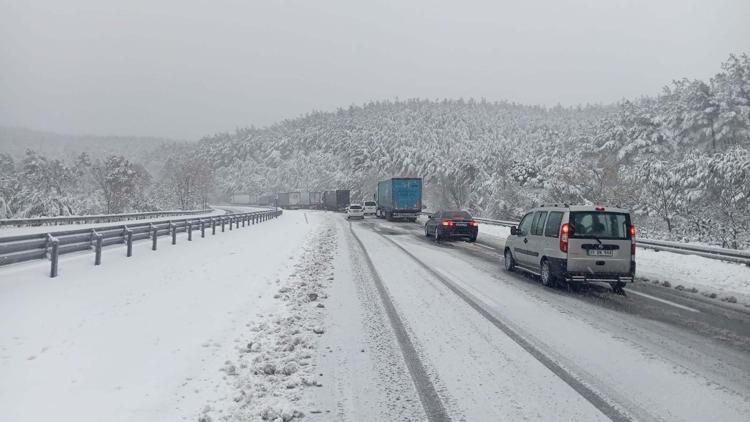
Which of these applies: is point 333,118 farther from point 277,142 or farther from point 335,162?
point 335,162

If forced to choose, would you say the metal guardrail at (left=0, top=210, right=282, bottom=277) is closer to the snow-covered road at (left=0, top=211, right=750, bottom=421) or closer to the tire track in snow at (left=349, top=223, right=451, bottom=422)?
the snow-covered road at (left=0, top=211, right=750, bottom=421)

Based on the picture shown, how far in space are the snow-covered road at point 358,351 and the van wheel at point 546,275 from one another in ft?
2.17

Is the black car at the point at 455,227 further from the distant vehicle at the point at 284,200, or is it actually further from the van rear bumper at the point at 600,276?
the distant vehicle at the point at 284,200

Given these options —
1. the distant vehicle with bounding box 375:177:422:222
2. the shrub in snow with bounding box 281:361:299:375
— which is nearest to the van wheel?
the shrub in snow with bounding box 281:361:299:375

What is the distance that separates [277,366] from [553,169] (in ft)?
117

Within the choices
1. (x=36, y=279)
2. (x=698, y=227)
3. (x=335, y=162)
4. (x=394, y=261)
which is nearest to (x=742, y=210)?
(x=698, y=227)

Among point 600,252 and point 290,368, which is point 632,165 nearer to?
point 600,252

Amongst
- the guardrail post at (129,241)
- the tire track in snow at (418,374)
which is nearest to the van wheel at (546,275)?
the tire track in snow at (418,374)

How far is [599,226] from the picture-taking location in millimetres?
9781

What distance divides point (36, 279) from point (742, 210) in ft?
90.4

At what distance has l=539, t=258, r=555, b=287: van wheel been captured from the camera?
33.8 ft

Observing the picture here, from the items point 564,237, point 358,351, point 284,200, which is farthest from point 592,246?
point 284,200

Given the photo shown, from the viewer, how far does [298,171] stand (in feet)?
501

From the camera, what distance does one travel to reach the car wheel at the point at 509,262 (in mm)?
12688
